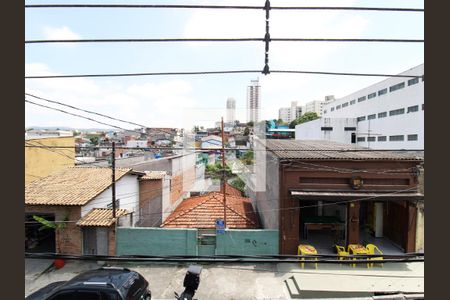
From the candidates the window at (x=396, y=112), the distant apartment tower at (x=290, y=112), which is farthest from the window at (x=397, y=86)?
the distant apartment tower at (x=290, y=112)

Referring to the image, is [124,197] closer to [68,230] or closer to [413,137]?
[68,230]

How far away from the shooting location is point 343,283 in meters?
10.1

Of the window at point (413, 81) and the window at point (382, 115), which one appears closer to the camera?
the window at point (413, 81)

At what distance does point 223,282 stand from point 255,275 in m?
1.35

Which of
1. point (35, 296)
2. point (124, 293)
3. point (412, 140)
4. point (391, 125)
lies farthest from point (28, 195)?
point (391, 125)

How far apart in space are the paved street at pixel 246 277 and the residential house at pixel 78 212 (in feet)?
3.05

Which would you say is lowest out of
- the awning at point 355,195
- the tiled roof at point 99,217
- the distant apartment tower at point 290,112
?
the tiled roof at point 99,217

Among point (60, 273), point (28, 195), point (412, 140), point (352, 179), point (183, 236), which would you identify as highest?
point (412, 140)

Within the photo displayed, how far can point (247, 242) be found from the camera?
1224 centimetres

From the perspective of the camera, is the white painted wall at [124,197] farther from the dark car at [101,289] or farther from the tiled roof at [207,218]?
the dark car at [101,289]

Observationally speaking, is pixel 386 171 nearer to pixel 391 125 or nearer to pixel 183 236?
pixel 183 236

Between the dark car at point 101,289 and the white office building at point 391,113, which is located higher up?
the white office building at point 391,113

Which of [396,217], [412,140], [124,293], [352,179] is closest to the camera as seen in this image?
[124,293]

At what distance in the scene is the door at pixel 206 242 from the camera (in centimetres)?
1228
